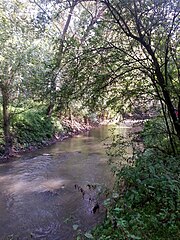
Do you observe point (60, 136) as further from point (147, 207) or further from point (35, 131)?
point (147, 207)

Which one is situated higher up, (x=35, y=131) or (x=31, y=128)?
(x=31, y=128)

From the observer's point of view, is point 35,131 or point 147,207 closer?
point 147,207

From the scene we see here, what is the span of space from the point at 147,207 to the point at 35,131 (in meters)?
11.4

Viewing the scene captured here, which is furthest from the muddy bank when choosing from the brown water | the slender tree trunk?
the brown water

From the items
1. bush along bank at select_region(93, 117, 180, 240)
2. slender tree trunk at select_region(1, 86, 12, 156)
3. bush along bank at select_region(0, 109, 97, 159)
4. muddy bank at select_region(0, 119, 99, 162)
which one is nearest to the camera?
bush along bank at select_region(93, 117, 180, 240)

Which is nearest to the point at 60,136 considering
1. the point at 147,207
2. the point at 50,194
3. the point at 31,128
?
the point at 31,128

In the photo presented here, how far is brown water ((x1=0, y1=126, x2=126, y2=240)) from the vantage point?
5027 millimetres

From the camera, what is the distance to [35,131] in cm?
1495

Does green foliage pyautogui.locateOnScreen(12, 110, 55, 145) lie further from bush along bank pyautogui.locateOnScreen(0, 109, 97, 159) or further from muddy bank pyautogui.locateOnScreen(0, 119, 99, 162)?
muddy bank pyautogui.locateOnScreen(0, 119, 99, 162)

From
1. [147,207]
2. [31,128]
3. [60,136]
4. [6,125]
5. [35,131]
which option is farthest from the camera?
[60,136]

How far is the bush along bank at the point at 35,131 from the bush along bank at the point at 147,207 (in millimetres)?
6730

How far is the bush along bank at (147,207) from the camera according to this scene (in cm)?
347

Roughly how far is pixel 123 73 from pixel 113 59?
346 millimetres

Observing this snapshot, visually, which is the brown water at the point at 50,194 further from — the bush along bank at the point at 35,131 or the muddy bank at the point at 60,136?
the bush along bank at the point at 35,131
